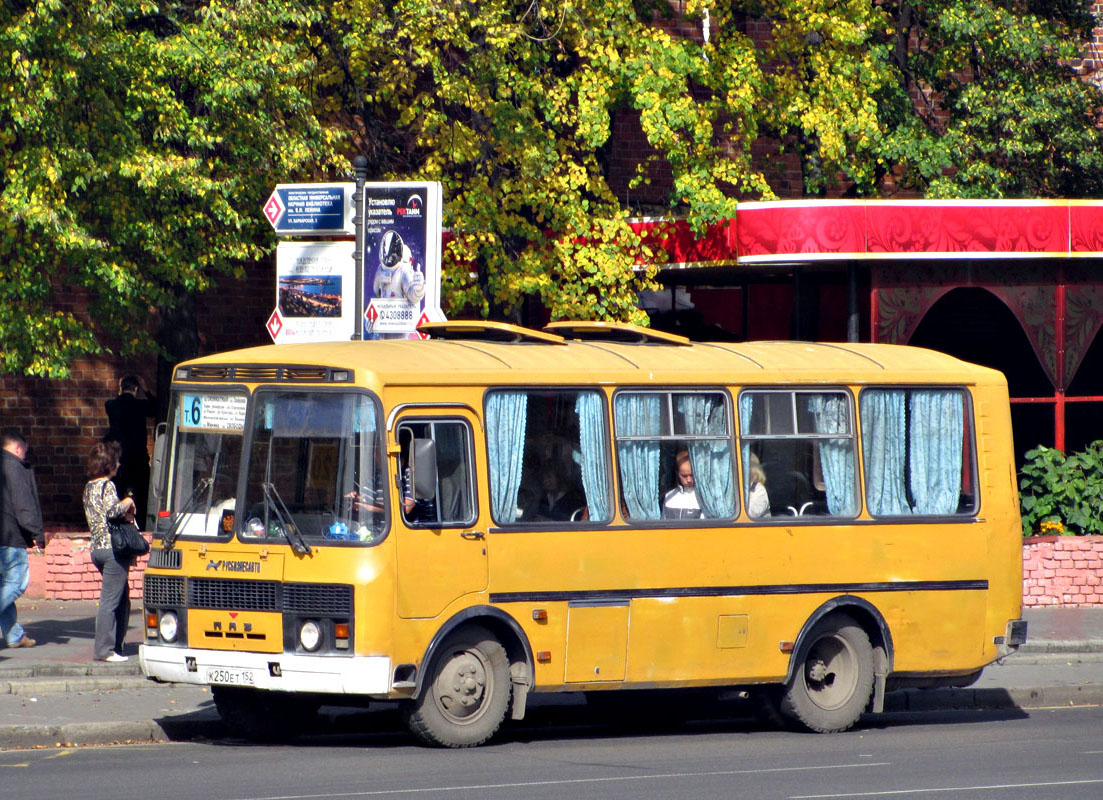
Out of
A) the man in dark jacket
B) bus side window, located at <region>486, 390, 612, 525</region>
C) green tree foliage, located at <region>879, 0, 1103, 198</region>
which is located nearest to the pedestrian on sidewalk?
bus side window, located at <region>486, 390, 612, 525</region>

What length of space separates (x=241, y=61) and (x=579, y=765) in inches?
351

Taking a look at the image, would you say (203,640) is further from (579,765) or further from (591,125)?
(591,125)

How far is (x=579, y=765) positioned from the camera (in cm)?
1106

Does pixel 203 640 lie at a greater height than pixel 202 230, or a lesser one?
lesser

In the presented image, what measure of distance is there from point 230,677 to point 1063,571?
11.8 meters

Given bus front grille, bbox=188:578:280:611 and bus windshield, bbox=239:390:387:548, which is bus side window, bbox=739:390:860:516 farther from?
bus front grille, bbox=188:578:280:611

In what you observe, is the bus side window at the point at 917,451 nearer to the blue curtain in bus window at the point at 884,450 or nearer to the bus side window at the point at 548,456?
the blue curtain in bus window at the point at 884,450

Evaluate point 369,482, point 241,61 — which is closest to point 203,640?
point 369,482

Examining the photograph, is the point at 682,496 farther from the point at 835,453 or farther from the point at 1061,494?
the point at 1061,494

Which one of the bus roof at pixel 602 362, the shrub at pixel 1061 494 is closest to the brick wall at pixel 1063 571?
the shrub at pixel 1061 494

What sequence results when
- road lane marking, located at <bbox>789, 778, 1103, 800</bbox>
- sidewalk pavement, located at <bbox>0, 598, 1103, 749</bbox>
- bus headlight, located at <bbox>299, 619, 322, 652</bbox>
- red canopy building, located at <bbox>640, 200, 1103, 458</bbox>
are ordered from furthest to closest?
red canopy building, located at <bbox>640, 200, 1103, 458</bbox> < sidewalk pavement, located at <bbox>0, 598, 1103, 749</bbox> < bus headlight, located at <bbox>299, 619, 322, 652</bbox> < road lane marking, located at <bbox>789, 778, 1103, 800</bbox>

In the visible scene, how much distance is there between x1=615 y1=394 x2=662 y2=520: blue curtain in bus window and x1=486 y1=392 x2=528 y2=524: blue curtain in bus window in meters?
0.76

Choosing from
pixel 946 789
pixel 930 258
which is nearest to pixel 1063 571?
pixel 930 258

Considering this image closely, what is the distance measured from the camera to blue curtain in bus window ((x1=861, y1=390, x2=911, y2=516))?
13.0m
